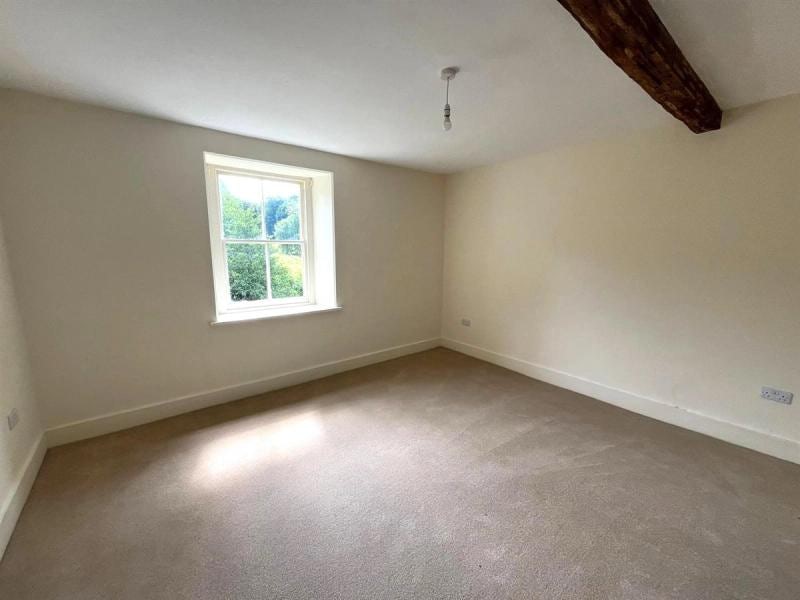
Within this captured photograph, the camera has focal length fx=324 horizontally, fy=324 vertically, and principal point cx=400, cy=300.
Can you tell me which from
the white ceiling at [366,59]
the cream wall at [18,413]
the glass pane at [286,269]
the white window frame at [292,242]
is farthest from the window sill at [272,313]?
the white ceiling at [366,59]

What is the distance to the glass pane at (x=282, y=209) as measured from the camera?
10.3 feet

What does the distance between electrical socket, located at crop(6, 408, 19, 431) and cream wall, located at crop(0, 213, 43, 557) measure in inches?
1.0

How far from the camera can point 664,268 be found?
254 centimetres

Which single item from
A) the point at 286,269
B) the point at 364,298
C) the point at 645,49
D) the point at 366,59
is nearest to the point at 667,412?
the point at 645,49

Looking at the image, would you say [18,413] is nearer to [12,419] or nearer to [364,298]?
[12,419]

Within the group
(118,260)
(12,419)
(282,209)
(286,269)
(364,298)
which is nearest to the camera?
(12,419)

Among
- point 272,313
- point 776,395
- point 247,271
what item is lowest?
point 776,395

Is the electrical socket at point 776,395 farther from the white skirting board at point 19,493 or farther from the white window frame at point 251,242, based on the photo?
the white skirting board at point 19,493

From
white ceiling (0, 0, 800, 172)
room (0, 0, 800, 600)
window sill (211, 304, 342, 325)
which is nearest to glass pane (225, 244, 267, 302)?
room (0, 0, 800, 600)

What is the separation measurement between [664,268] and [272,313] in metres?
3.34

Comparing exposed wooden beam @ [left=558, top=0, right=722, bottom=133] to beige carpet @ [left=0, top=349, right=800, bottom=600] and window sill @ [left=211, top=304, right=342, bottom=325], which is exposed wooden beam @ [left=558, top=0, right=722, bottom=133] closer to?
beige carpet @ [left=0, top=349, right=800, bottom=600]

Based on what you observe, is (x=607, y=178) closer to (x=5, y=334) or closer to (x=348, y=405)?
(x=348, y=405)

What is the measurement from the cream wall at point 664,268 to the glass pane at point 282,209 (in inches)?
82.5

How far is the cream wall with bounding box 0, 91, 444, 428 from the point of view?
201 cm
